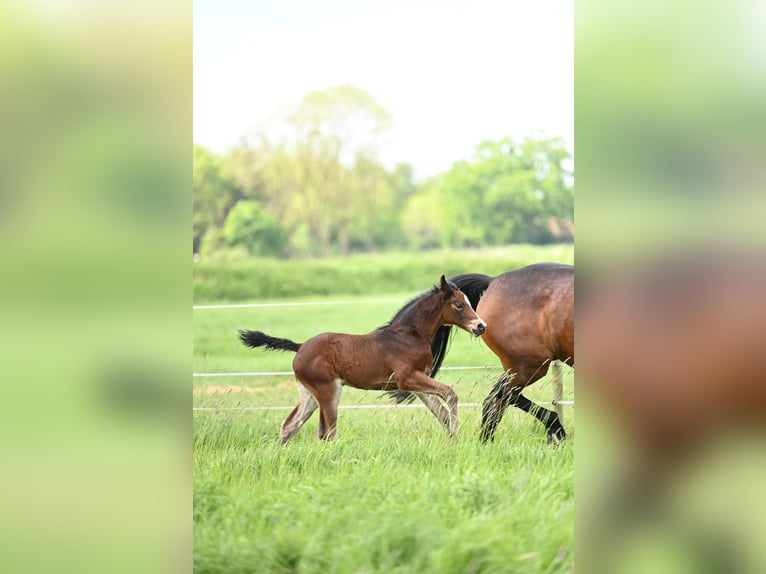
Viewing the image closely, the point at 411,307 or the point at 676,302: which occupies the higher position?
the point at 676,302

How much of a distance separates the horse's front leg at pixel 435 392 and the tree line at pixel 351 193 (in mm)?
13180

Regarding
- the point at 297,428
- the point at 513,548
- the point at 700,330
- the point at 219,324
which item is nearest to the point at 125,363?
the point at 513,548

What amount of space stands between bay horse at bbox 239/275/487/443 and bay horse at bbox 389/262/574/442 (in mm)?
211

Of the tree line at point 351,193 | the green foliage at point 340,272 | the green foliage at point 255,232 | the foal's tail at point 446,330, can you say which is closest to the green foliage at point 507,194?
the tree line at point 351,193

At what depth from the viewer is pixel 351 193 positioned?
1758 centimetres

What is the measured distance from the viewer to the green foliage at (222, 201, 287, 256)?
16.9 meters

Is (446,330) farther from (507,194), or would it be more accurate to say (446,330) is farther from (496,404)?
(507,194)

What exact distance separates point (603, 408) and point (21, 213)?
1462 millimetres

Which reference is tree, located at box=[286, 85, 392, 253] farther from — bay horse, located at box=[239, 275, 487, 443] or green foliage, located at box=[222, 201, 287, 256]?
bay horse, located at box=[239, 275, 487, 443]

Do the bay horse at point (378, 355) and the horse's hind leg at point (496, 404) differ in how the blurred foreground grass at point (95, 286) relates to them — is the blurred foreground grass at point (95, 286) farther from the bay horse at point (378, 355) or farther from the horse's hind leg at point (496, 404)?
the horse's hind leg at point (496, 404)

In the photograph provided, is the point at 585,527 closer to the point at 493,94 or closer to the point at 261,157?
the point at 493,94

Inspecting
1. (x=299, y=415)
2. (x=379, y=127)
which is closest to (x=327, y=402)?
(x=299, y=415)

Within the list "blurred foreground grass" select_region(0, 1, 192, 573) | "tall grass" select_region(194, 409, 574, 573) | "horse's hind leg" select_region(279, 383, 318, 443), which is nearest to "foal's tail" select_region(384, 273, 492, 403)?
"horse's hind leg" select_region(279, 383, 318, 443)

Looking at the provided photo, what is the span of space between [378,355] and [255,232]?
13434 mm
